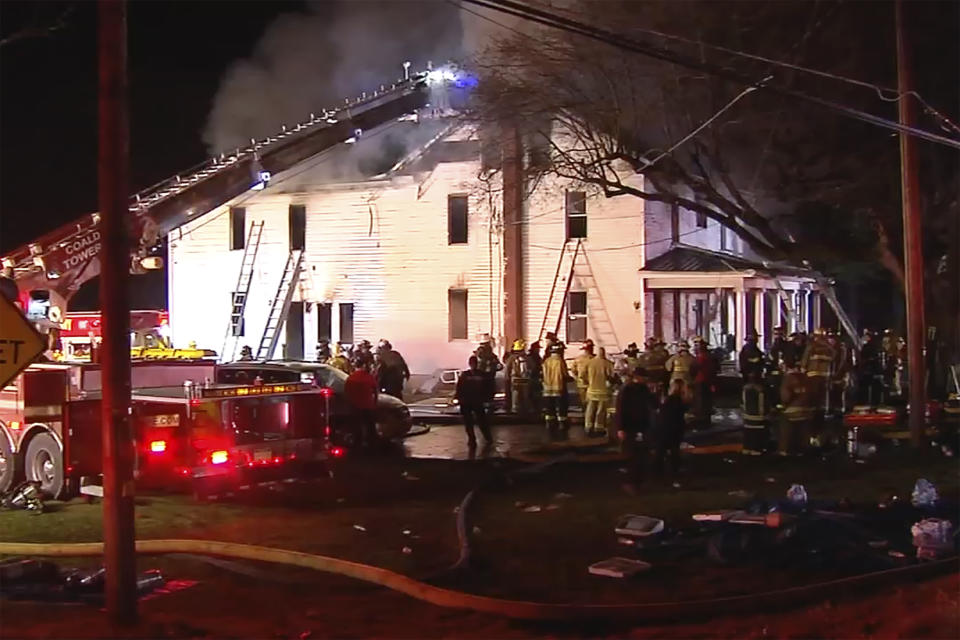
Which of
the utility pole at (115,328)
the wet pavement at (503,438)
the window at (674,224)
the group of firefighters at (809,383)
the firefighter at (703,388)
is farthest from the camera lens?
the window at (674,224)

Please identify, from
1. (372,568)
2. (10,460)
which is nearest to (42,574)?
(372,568)

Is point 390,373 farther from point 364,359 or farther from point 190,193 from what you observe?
point 190,193

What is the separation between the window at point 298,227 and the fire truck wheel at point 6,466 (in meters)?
17.0

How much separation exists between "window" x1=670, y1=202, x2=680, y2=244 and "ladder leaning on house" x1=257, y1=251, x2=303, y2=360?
9.68m

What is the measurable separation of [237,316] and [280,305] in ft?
3.94

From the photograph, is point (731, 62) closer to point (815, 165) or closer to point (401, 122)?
point (815, 165)

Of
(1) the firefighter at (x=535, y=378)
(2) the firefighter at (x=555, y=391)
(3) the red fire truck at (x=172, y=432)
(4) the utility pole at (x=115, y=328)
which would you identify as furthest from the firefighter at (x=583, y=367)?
(4) the utility pole at (x=115, y=328)

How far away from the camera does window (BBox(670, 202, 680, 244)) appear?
27.4 m

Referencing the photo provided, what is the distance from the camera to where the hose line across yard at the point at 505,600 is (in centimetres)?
720

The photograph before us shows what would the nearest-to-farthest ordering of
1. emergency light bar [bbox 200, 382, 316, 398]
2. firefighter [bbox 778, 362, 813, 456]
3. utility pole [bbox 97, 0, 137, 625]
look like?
utility pole [bbox 97, 0, 137, 625], emergency light bar [bbox 200, 382, 316, 398], firefighter [bbox 778, 362, 813, 456]

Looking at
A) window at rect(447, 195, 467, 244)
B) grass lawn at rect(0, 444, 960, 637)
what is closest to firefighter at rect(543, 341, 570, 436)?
grass lawn at rect(0, 444, 960, 637)

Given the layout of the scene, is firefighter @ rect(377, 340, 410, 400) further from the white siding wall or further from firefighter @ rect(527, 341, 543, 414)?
the white siding wall

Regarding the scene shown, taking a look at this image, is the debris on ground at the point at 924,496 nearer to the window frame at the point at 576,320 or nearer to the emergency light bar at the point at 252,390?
the emergency light bar at the point at 252,390

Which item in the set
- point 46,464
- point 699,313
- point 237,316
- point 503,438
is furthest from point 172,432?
point 699,313
